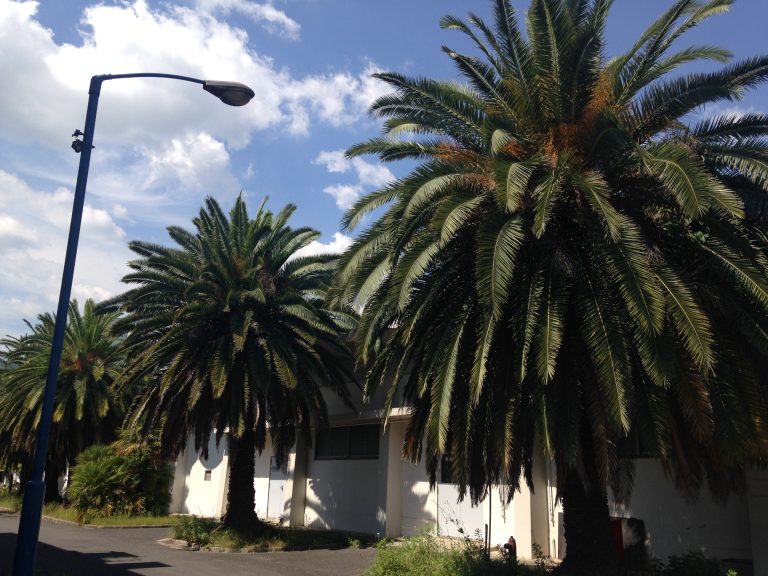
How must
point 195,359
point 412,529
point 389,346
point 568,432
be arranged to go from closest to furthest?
point 568,432 < point 389,346 < point 195,359 < point 412,529

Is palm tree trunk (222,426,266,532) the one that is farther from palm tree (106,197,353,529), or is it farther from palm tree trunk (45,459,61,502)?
palm tree trunk (45,459,61,502)

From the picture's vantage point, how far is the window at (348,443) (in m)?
23.2

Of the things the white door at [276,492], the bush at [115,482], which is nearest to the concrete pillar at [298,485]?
the white door at [276,492]

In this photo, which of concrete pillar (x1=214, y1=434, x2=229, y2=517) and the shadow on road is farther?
concrete pillar (x1=214, y1=434, x2=229, y2=517)

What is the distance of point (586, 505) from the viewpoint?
35.1 feet

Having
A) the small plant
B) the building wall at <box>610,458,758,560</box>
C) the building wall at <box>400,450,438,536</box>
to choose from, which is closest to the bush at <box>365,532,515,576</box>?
the small plant

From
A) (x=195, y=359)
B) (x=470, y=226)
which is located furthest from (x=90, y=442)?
(x=470, y=226)

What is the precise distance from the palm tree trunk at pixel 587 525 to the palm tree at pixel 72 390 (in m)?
23.2

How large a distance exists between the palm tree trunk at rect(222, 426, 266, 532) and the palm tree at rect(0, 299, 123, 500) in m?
10.7

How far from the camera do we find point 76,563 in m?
16.2

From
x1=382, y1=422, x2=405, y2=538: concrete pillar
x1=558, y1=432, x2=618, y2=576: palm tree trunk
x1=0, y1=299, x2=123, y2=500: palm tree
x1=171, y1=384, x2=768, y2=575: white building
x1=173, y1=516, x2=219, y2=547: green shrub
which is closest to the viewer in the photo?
x1=558, y1=432, x2=618, y2=576: palm tree trunk

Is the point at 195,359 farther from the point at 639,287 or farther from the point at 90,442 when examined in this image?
the point at 90,442

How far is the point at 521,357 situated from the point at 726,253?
318cm

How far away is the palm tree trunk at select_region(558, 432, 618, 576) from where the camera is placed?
10406 mm
